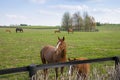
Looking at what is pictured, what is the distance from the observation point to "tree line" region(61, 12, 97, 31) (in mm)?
120375

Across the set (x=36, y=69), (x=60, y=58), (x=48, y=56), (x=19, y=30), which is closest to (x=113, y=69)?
(x=36, y=69)

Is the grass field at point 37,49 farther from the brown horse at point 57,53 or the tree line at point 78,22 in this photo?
the tree line at point 78,22

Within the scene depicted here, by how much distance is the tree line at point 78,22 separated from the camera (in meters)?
120

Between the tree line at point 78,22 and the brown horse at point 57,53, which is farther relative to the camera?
the tree line at point 78,22

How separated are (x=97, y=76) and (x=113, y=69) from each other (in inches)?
29.5

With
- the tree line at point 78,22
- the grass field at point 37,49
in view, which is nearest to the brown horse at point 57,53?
the grass field at point 37,49

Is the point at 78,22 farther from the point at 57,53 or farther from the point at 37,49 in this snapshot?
the point at 57,53

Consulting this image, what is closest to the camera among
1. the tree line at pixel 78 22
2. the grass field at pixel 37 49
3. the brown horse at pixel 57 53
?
the brown horse at pixel 57 53

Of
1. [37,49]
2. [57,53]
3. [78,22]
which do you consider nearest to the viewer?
[57,53]

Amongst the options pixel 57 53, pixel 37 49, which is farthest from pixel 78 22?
pixel 57 53

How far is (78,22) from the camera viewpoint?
122 meters

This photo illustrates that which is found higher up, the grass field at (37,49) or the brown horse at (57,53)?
the brown horse at (57,53)

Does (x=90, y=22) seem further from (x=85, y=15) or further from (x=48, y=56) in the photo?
(x=48, y=56)

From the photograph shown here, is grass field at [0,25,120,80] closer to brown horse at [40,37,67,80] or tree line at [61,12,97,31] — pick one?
brown horse at [40,37,67,80]
